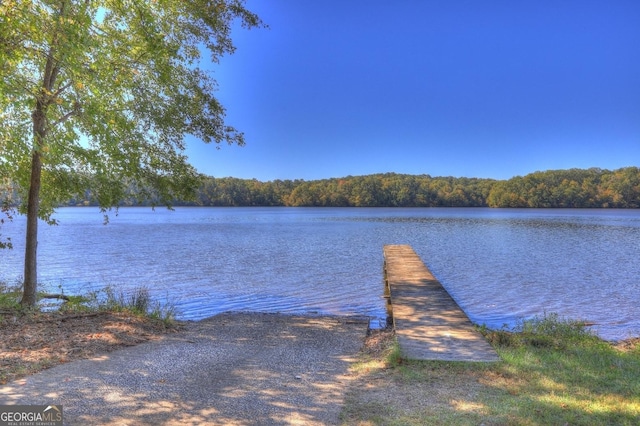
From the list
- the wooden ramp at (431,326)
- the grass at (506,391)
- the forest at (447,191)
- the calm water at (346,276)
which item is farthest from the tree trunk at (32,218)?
the forest at (447,191)

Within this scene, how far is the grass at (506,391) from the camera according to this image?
3988 millimetres

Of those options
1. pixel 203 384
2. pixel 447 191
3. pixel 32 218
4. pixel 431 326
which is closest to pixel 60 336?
pixel 32 218

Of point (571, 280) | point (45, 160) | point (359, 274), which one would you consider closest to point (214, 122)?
point (45, 160)

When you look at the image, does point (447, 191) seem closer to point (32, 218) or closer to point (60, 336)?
point (32, 218)

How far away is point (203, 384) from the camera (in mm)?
5008

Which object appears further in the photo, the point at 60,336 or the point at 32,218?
the point at 32,218

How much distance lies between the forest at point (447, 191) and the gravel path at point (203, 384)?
107 m

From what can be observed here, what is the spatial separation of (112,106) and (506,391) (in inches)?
319

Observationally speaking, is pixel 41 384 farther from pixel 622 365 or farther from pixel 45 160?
pixel 622 365

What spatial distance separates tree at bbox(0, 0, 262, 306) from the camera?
6.39 meters

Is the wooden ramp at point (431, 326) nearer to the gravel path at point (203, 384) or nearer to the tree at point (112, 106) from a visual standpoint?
the gravel path at point (203, 384)

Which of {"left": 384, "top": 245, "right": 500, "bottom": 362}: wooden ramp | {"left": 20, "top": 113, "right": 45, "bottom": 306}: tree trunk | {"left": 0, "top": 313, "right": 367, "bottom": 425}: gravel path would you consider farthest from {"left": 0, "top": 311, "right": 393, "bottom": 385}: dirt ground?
{"left": 20, "top": 113, "right": 45, "bottom": 306}: tree trunk

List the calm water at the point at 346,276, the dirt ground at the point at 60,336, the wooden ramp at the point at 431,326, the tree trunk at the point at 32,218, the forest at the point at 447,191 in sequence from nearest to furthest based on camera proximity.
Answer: the dirt ground at the point at 60,336
the wooden ramp at the point at 431,326
the tree trunk at the point at 32,218
the calm water at the point at 346,276
the forest at the point at 447,191

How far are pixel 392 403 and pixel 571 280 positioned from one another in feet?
51.8
